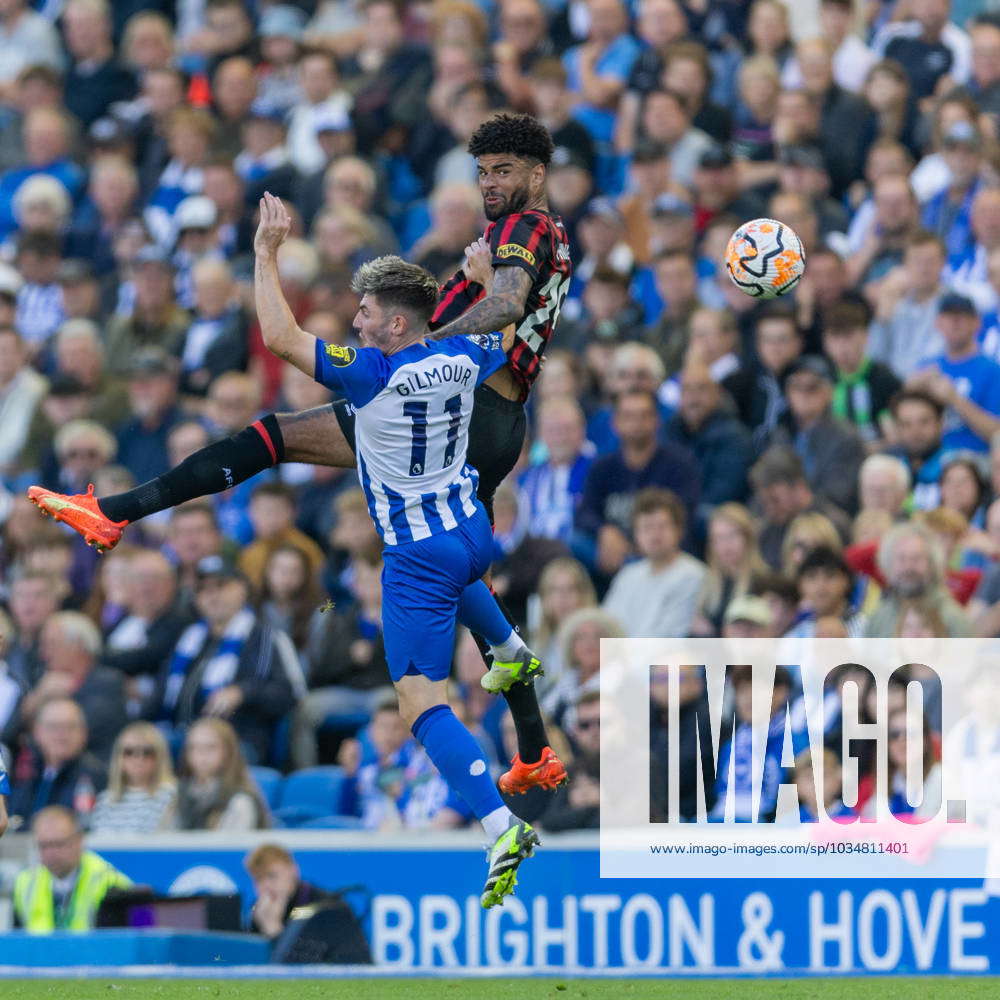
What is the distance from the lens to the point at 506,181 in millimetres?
10125

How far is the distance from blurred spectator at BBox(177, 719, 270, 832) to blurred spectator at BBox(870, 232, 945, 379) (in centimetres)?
482

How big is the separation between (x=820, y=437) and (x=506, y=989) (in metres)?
4.71

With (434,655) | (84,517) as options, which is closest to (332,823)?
(434,655)

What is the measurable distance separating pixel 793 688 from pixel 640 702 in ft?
2.87

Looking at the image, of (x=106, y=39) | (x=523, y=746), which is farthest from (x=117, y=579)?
(x=106, y=39)

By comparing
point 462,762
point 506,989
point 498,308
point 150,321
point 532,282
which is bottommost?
point 506,989

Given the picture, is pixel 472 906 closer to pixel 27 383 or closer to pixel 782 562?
pixel 782 562

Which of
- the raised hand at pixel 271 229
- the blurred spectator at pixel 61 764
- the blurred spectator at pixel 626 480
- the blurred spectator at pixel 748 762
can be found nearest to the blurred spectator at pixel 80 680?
the blurred spectator at pixel 61 764

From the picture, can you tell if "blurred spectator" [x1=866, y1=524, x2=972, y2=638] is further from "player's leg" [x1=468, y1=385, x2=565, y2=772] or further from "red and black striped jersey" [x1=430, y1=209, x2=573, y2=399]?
"red and black striped jersey" [x1=430, y1=209, x2=573, y2=399]

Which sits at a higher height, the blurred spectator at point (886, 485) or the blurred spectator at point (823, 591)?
the blurred spectator at point (886, 485)

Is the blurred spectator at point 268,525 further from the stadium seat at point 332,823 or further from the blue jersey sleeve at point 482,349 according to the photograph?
the blue jersey sleeve at point 482,349

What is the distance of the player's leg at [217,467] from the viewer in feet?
31.9

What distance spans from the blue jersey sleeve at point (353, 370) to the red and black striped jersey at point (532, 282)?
0.84m

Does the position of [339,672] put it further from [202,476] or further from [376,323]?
[376,323]
